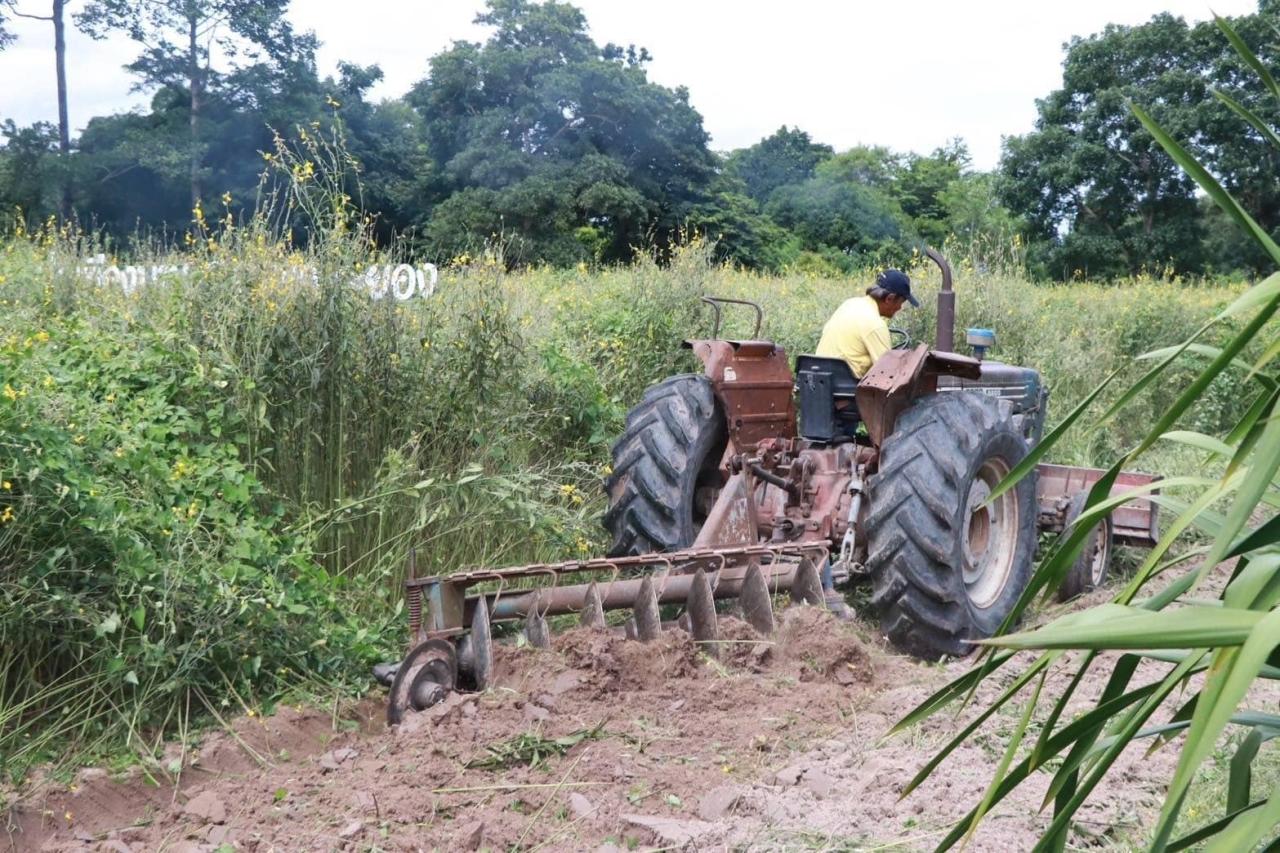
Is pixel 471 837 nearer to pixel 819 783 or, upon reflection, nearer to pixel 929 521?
pixel 819 783

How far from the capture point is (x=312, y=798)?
3.91 meters

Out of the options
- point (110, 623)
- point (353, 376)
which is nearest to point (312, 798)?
point (110, 623)

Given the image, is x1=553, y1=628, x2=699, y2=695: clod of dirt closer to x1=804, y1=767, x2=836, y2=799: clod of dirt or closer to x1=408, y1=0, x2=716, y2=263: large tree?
x1=804, y1=767, x2=836, y2=799: clod of dirt

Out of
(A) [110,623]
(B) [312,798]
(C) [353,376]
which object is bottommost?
(B) [312,798]

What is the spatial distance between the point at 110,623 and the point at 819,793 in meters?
2.48

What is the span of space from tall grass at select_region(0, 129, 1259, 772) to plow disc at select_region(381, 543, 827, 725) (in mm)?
579

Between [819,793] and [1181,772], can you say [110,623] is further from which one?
[1181,772]

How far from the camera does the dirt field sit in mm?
3539

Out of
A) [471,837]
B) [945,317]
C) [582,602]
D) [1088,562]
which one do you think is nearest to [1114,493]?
[1088,562]

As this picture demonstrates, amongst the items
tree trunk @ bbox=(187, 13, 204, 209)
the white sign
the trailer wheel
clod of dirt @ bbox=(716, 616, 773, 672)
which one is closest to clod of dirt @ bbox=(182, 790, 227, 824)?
clod of dirt @ bbox=(716, 616, 773, 672)

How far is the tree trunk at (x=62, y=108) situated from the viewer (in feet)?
70.8

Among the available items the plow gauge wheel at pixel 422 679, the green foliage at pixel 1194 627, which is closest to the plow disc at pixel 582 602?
the plow gauge wheel at pixel 422 679

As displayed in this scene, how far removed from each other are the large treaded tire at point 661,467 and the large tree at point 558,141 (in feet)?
67.4

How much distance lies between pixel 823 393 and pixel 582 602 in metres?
1.90
